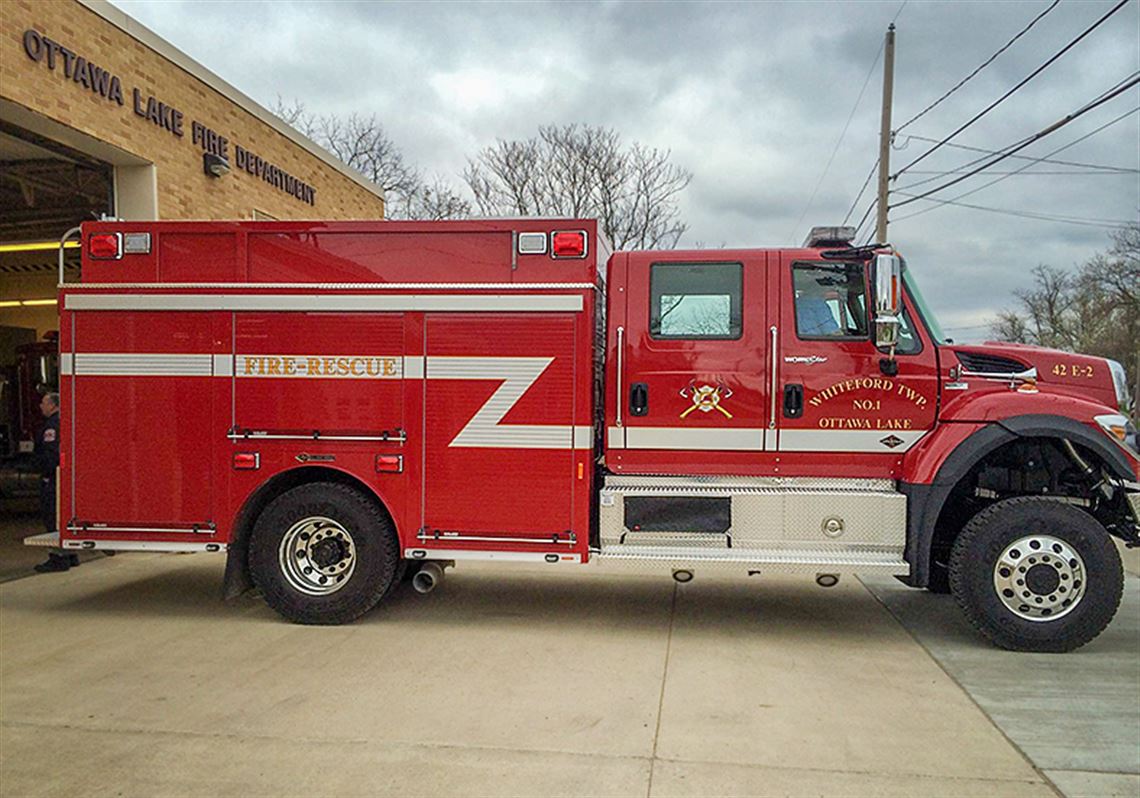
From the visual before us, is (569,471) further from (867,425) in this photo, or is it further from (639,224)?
(639,224)

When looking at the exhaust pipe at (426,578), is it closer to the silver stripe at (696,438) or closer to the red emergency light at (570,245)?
the silver stripe at (696,438)

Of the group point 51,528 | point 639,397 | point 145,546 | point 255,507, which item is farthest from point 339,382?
point 51,528

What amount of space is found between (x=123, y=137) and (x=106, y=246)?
3411 millimetres

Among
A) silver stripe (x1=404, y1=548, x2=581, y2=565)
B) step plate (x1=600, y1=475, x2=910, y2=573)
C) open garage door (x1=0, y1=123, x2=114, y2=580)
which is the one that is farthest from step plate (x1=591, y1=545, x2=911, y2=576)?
open garage door (x1=0, y1=123, x2=114, y2=580)

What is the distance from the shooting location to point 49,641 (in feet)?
18.7

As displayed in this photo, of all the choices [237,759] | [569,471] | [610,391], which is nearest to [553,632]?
[569,471]

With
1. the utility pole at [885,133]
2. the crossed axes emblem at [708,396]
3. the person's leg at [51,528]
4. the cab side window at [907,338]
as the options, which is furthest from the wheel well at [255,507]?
the utility pole at [885,133]

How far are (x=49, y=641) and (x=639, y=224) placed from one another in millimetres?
26157

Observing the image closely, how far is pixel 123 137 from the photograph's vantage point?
869 centimetres

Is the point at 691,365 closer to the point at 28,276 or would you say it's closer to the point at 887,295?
the point at 887,295

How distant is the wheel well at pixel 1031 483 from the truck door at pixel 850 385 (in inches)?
20.7

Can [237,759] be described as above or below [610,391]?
below

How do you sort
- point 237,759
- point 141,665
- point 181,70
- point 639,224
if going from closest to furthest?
point 237,759, point 141,665, point 181,70, point 639,224

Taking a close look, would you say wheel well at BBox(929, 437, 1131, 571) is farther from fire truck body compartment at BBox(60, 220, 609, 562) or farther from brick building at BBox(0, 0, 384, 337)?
brick building at BBox(0, 0, 384, 337)
